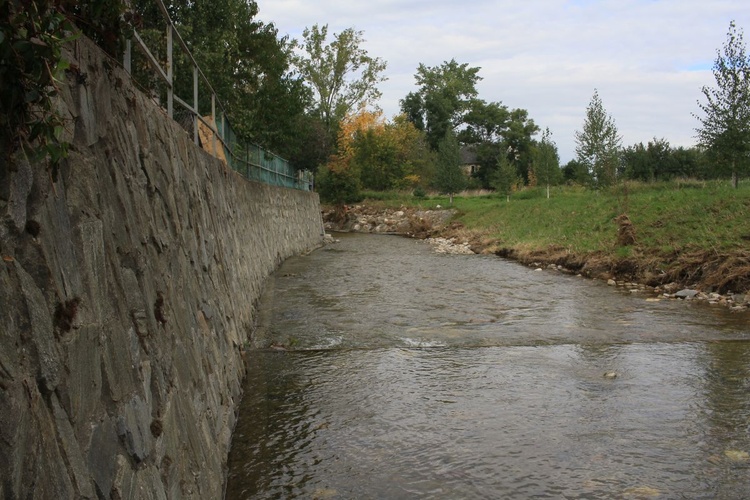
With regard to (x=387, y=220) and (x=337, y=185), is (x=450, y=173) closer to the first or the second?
(x=387, y=220)

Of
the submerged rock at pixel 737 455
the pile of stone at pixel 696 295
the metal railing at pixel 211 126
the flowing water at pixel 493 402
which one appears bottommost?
the pile of stone at pixel 696 295

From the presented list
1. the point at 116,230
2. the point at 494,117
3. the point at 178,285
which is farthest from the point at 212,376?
the point at 494,117

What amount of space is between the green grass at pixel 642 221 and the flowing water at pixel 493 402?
3969 millimetres

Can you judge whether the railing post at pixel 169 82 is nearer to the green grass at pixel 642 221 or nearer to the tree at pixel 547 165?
the green grass at pixel 642 221

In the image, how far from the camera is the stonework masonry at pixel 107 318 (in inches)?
85.4

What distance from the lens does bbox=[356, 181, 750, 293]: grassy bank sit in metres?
14.2

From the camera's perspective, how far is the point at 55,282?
243 cm

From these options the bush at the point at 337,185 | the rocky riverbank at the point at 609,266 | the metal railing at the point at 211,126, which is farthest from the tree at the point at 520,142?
the metal railing at the point at 211,126

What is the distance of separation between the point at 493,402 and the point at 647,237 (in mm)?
12561

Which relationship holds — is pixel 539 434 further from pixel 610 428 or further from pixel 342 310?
pixel 342 310

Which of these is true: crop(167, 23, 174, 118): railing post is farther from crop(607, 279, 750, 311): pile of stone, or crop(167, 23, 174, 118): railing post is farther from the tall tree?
the tall tree

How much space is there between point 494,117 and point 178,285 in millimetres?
68374

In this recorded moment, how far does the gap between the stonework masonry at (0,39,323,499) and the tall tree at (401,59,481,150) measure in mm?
65031

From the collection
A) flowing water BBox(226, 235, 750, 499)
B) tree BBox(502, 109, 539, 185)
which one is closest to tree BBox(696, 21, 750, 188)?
flowing water BBox(226, 235, 750, 499)
